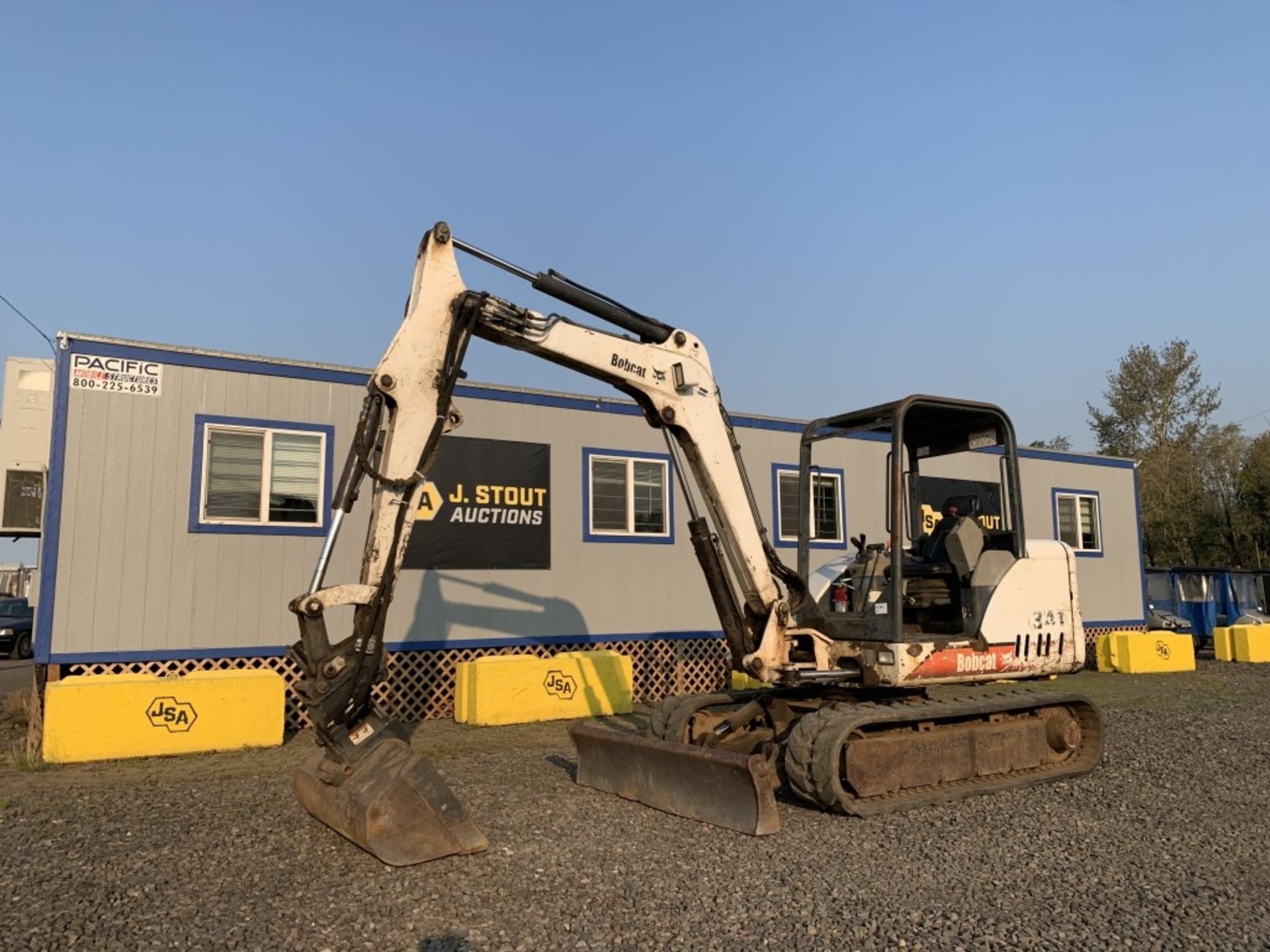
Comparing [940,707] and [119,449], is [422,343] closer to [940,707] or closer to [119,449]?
[940,707]

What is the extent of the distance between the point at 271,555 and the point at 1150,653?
629 inches

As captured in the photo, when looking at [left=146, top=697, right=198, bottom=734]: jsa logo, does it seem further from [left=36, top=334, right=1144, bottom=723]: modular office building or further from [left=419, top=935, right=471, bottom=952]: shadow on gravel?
[left=419, top=935, right=471, bottom=952]: shadow on gravel

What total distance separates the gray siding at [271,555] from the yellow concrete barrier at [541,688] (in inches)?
35.3

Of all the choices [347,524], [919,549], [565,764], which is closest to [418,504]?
[565,764]

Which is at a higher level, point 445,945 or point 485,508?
point 485,508

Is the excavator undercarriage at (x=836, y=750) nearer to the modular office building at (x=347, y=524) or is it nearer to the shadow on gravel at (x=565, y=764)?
the shadow on gravel at (x=565, y=764)

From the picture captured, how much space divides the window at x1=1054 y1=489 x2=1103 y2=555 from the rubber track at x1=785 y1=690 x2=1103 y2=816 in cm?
1156

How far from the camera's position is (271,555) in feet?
36.9

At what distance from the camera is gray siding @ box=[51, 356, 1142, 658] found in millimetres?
10352

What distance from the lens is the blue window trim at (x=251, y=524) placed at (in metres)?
10.9

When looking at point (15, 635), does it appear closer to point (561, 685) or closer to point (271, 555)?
point (271, 555)

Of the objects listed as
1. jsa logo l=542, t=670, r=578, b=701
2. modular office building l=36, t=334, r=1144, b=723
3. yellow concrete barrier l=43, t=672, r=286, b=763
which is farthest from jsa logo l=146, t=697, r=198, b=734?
jsa logo l=542, t=670, r=578, b=701

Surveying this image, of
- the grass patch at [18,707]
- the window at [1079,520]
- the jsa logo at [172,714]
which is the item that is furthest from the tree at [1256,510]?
the grass patch at [18,707]

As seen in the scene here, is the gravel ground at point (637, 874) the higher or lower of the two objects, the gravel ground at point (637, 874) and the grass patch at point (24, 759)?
the higher
